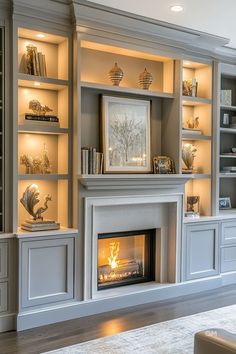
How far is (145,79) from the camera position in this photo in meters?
4.57

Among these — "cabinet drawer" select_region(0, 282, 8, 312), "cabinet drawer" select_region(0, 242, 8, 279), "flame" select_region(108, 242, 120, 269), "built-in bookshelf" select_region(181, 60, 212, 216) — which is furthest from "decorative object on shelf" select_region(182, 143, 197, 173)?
"cabinet drawer" select_region(0, 282, 8, 312)

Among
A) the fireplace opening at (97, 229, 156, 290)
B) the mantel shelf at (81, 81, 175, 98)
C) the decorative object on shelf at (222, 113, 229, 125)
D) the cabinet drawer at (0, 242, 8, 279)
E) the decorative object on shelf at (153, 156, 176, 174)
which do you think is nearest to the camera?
the cabinet drawer at (0, 242, 8, 279)

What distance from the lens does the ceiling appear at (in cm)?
374

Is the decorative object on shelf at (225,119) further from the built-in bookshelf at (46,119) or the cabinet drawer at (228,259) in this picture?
the built-in bookshelf at (46,119)

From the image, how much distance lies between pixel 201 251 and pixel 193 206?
1.85 feet

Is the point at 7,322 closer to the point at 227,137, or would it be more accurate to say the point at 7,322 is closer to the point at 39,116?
the point at 39,116

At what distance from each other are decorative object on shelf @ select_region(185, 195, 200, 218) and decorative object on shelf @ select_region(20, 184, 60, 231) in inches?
72.9

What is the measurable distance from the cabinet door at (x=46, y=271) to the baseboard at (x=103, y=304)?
93mm

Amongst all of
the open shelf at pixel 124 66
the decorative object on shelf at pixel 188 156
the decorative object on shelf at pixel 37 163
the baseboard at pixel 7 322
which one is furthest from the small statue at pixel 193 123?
the baseboard at pixel 7 322

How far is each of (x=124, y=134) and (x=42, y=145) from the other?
0.89 m

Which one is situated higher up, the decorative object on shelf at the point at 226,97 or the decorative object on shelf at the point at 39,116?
the decorative object on shelf at the point at 226,97

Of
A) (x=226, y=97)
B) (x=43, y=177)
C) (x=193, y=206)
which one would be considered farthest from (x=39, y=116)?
(x=226, y=97)

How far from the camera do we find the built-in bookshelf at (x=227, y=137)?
5.39m

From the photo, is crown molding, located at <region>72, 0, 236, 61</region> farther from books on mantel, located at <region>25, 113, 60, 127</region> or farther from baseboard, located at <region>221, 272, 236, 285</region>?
baseboard, located at <region>221, 272, 236, 285</region>
